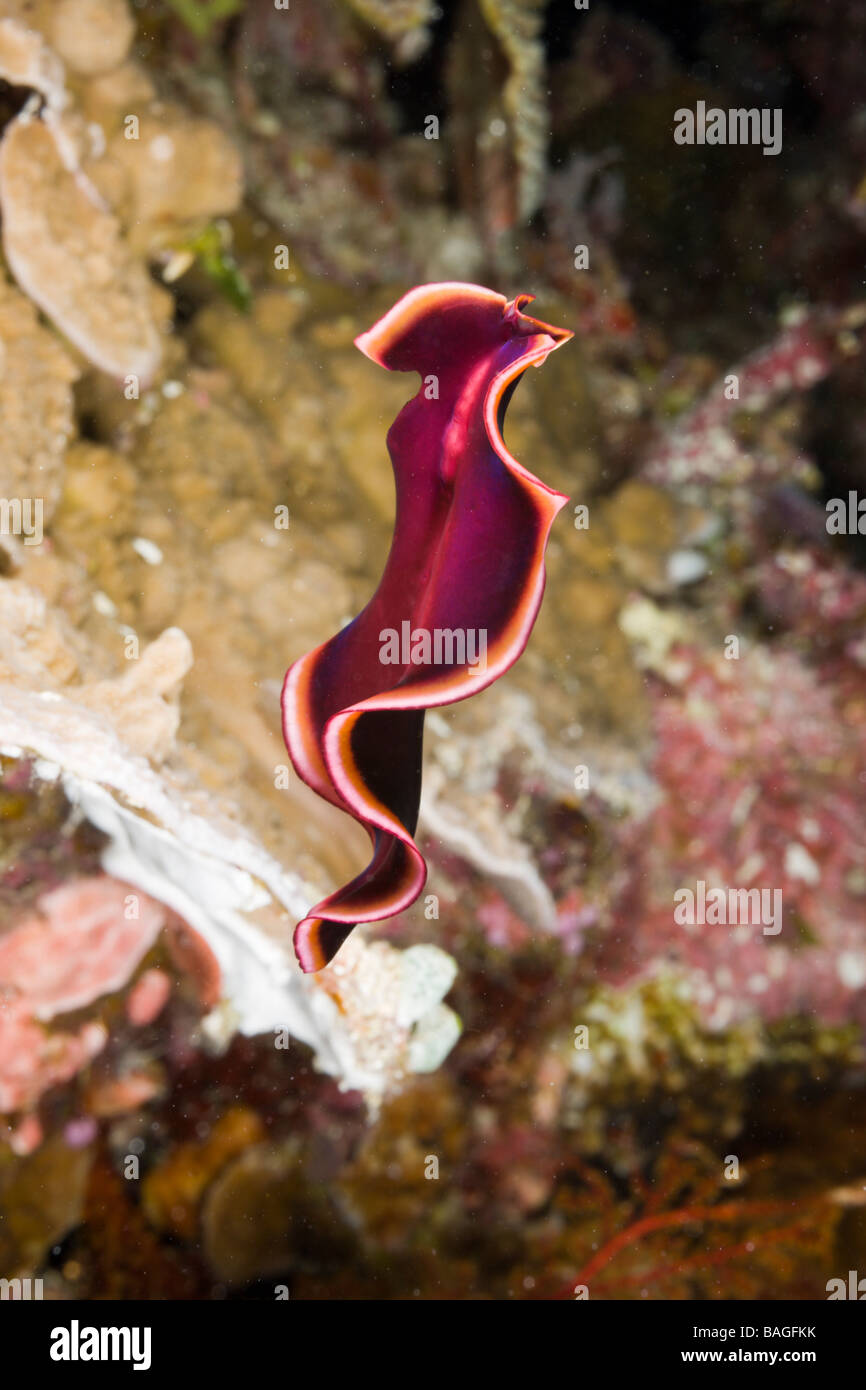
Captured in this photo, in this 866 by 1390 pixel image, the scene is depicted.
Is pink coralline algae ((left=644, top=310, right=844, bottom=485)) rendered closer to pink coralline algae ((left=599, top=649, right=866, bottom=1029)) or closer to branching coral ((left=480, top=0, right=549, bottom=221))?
pink coralline algae ((left=599, top=649, right=866, bottom=1029))

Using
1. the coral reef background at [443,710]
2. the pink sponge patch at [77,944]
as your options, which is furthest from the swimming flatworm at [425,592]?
the pink sponge patch at [77,944]

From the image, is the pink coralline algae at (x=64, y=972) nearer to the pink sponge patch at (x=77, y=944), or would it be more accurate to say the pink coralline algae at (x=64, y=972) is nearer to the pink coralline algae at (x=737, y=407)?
the pink sponge patch at (x=77, y=944)

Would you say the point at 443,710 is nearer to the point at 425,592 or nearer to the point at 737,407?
the point at 425,592

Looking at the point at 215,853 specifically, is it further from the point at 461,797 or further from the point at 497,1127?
the point at 497,1127

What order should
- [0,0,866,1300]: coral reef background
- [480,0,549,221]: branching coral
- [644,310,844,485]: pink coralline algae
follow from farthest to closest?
[644,310,844,485]: pink coralline algae
[480,0,549,221]: branching coral
[0,0,866,1300]: coral reef background

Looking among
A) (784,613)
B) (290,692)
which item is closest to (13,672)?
(290,692)

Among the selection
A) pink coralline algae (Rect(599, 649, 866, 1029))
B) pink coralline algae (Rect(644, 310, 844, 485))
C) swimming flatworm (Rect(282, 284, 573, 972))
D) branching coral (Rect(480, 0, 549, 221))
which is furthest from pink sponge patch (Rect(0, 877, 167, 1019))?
branching coral (Rect(480, 0, 549, 221))
